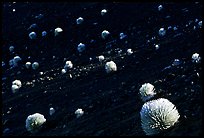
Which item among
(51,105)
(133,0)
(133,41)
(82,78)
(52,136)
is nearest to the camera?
(52,136)

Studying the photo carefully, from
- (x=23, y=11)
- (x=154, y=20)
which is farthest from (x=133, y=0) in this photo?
(x=23, y=11)

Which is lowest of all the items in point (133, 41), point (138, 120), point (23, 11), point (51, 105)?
point (138, 120)

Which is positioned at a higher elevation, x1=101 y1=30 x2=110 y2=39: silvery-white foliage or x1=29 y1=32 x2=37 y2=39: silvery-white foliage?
x1=29 y1=32 x2=37 y2=39: silvery-white foliage

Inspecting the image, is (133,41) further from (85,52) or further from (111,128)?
(111,128)

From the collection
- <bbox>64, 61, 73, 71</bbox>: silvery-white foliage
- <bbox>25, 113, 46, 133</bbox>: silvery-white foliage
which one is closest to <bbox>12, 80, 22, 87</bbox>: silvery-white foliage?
<bbox>64, 61, 73, 71</bbox>: silvery-white foliage

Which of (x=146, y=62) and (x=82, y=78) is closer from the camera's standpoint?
(x=146, y=62)

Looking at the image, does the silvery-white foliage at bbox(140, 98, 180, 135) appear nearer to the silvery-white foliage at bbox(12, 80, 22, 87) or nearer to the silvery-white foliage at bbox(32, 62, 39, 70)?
the silvery-white foliage at bbox(12, 80, 22, 87)

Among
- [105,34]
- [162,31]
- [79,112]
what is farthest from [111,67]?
[105,34]
